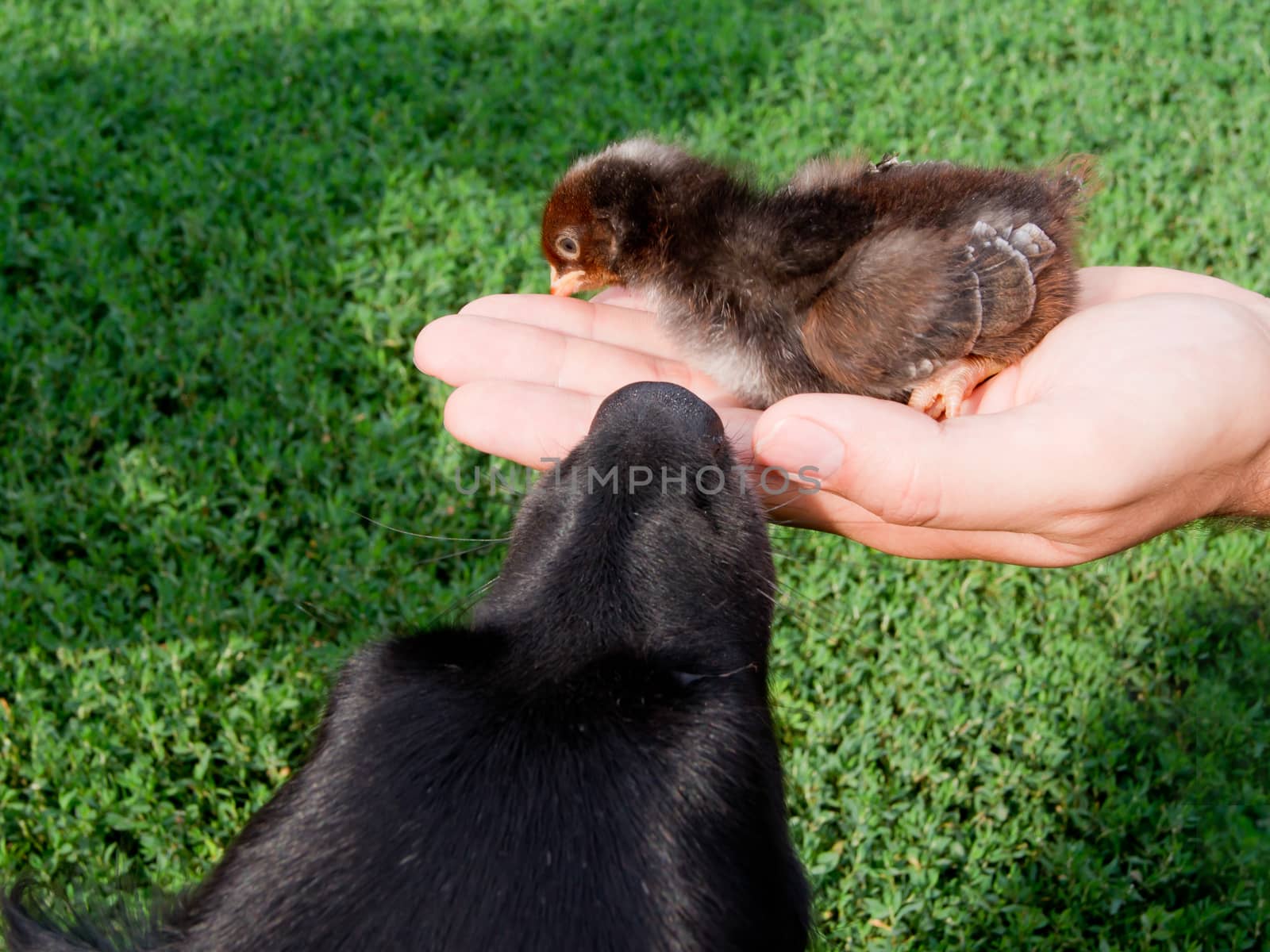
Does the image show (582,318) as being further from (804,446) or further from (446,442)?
(804,446)

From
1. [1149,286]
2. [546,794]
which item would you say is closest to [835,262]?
[1149,286]

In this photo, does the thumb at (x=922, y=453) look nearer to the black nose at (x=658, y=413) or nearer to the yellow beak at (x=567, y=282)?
the black nose at (x=658, y=413)

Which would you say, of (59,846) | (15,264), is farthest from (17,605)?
(15,264)

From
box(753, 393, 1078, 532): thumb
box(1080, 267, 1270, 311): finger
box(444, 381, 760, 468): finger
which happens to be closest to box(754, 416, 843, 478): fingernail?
box(753, 393, 1078, 532): thumb

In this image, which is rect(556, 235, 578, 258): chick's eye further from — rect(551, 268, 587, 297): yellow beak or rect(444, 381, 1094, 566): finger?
rect(444, 381, 1094, 566): finger

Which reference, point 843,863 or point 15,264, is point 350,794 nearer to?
point 843,863

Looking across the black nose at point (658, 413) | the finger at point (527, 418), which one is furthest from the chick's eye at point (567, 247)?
the black nose at point (658, 413)

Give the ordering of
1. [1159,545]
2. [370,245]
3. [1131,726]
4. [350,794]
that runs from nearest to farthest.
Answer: [350,794]
[1131,726]
[1159,545]
[370,245]
